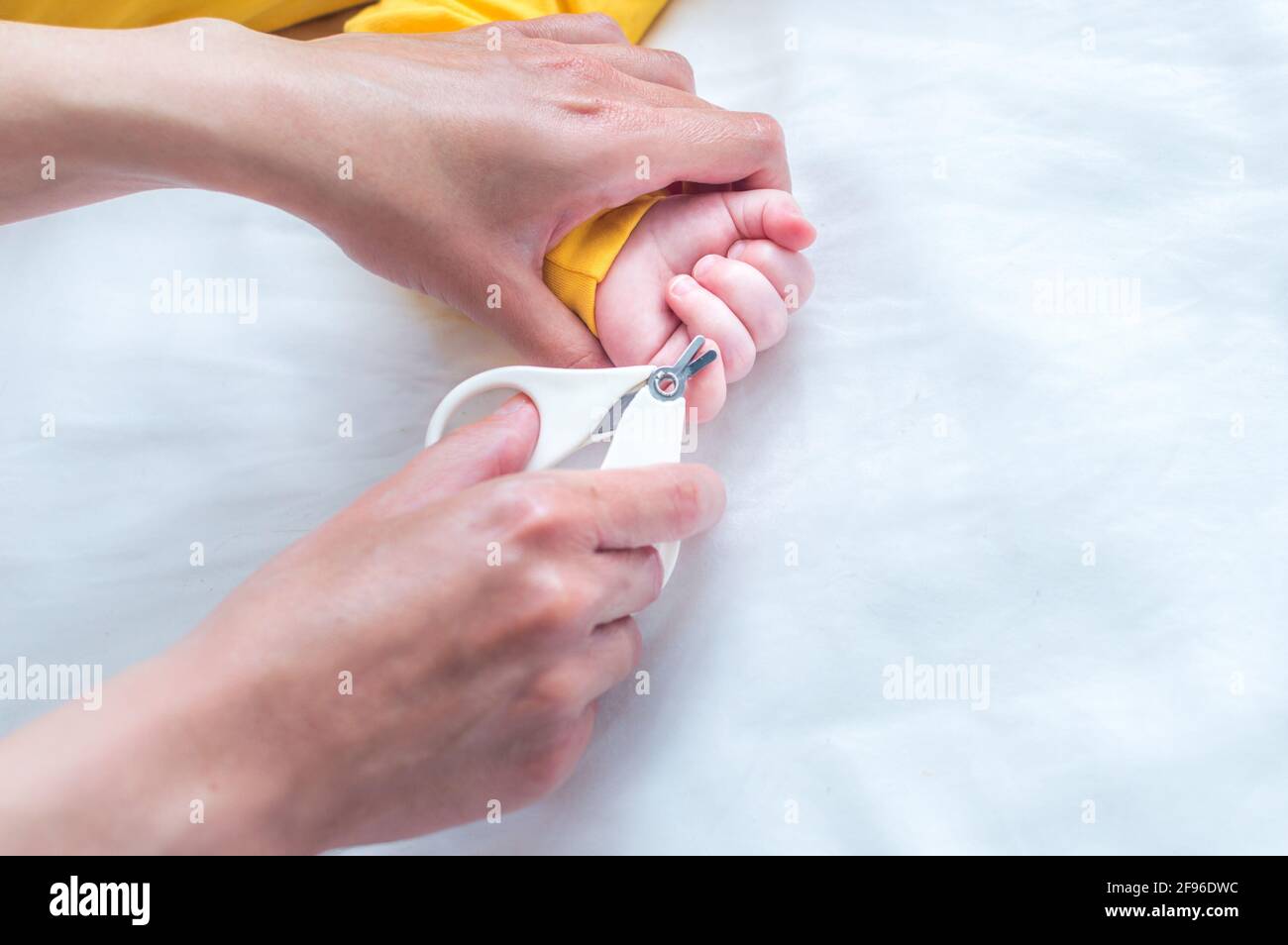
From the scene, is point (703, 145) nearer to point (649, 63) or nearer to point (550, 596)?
point (649, 63)

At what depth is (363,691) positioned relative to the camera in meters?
0.59

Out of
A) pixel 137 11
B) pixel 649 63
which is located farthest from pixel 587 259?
pixel 137 11

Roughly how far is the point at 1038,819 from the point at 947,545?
178 millimetres

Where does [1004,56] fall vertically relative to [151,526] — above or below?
above

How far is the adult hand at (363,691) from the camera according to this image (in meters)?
0.57

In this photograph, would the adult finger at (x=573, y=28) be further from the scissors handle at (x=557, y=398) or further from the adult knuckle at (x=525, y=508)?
the adult knuckle at (x=525, y=508)

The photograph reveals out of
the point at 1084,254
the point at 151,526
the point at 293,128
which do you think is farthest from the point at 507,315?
the point at 1084,254

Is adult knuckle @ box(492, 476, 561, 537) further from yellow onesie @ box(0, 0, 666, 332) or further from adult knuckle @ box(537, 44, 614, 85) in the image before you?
adult knuckle @ box(537, 44, 614, 85)

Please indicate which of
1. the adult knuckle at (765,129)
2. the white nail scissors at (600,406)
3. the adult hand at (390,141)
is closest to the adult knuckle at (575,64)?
the adult hand at (390,141)

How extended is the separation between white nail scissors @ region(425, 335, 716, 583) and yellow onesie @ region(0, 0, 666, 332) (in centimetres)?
9

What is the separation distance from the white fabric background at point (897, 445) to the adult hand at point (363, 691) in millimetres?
111

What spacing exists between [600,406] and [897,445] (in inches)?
8.5
